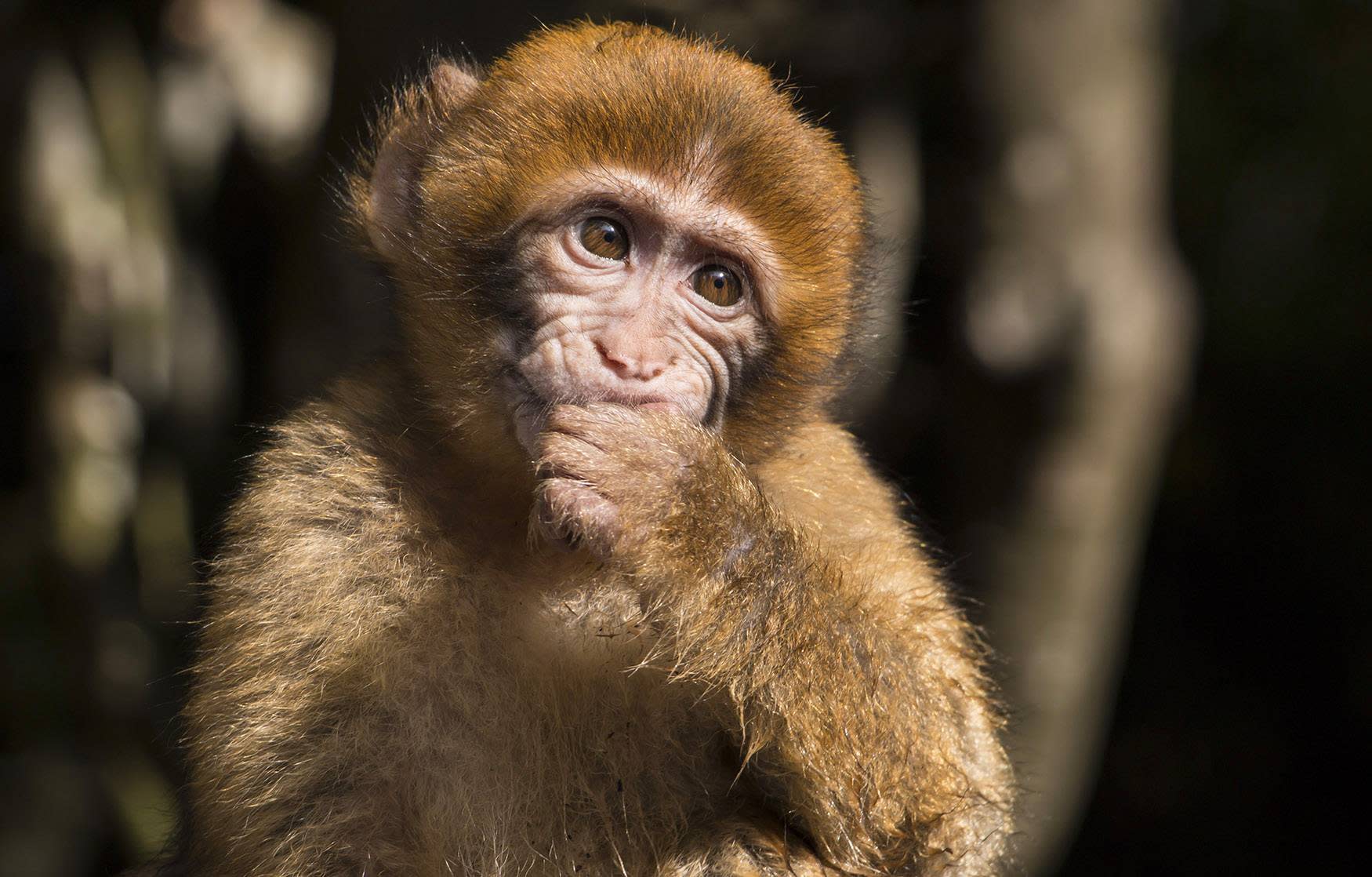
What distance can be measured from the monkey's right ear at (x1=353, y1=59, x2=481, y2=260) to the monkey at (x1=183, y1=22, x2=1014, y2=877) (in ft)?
0.37

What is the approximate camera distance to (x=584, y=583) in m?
3.46

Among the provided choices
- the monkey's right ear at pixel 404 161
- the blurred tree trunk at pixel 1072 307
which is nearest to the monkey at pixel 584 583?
the monkey's right ear at pixel 404 161

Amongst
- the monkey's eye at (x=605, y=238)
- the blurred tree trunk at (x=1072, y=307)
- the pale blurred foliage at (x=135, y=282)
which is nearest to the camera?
the monkey's eye at (x=605, y=238)

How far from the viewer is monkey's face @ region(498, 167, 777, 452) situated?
3.21 meters

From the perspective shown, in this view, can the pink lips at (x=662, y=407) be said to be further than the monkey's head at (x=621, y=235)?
No

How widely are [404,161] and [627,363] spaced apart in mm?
1239

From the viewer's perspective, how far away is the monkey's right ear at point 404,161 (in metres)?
3.87

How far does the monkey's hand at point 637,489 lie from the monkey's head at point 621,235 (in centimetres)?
15

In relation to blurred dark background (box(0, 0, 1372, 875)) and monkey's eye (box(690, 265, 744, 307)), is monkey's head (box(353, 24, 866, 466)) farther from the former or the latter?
blurred dark background (box(0, 0, 1372, 875))

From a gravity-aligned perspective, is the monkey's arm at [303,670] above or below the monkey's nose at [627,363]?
below

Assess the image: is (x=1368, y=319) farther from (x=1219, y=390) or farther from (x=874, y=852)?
(x=874, y=852)

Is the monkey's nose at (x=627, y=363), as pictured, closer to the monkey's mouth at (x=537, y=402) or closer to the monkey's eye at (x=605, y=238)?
the monkey's mouth at (x=537, y=402)

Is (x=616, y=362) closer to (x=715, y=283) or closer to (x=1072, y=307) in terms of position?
(x=715, y=283)

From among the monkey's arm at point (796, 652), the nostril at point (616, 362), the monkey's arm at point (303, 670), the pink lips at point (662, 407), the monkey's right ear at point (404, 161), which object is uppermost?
the monkey's right ear at point (404, 161)
